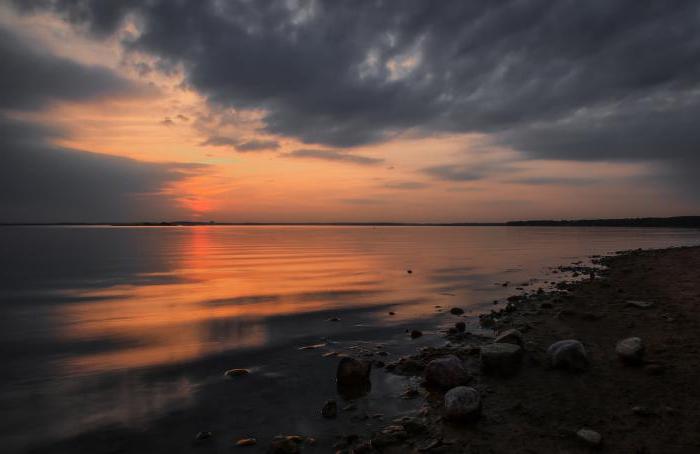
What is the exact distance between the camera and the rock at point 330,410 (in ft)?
26.2

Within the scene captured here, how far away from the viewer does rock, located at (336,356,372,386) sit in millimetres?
9555

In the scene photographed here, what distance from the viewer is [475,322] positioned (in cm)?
1574

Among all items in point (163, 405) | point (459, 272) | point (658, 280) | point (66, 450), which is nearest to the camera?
point (66, 450)

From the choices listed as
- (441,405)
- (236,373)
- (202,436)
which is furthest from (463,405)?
(236,373)

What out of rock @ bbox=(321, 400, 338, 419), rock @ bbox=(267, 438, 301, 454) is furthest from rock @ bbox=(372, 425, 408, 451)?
rock @ bbox=(267, 438, 301, 454)

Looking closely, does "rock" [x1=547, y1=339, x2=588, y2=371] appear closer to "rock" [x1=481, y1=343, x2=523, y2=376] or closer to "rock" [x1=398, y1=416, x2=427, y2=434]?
"rock" [x1=481, y1=343, x2=523, y2=376]

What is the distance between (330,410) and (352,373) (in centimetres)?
162

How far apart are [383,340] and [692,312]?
11304 millimetres

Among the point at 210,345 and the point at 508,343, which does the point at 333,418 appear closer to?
the point at 508,343

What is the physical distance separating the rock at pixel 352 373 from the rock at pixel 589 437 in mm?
4559

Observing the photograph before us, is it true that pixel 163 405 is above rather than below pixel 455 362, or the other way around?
below

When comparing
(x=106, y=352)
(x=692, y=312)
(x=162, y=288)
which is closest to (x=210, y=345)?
(x=106, y=352)

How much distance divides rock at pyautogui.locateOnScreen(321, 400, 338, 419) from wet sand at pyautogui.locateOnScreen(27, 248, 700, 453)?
127mm

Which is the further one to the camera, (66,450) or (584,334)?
(584,334)
